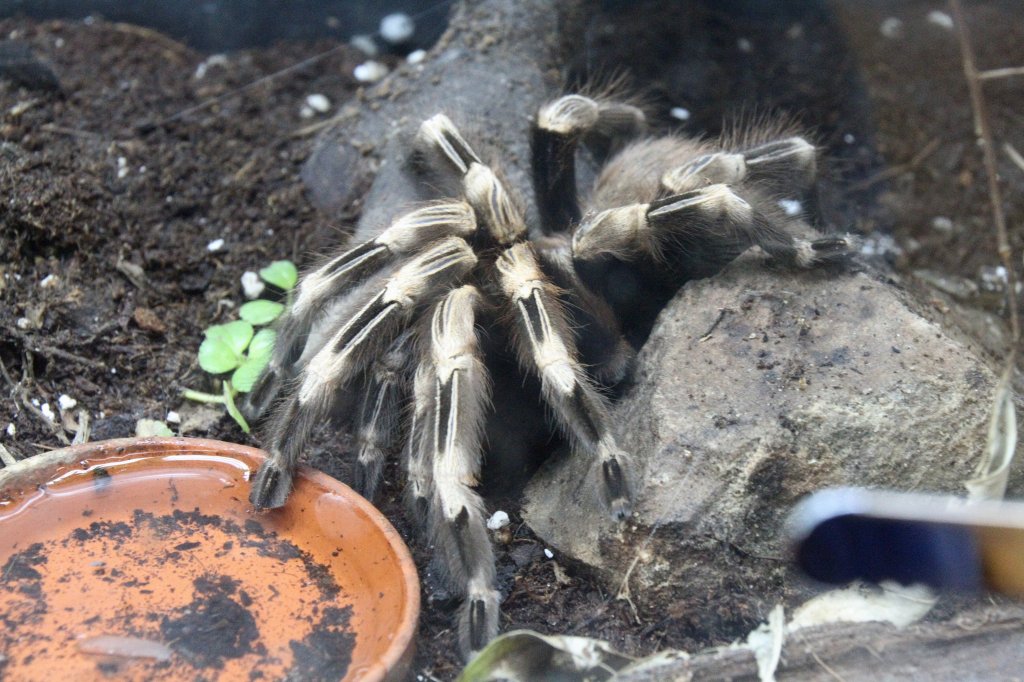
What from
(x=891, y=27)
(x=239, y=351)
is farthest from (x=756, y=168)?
(x=891, y=27)

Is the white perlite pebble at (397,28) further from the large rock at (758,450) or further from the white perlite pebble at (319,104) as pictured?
the large rock at (758,450)

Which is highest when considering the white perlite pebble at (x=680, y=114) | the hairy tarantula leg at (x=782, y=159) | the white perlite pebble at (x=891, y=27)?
the hairy tarantula leg at (x=782, y=159)

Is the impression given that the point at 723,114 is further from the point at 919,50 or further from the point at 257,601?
the point at 257,601

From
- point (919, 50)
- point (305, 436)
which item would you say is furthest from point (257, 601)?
point (919, 50)

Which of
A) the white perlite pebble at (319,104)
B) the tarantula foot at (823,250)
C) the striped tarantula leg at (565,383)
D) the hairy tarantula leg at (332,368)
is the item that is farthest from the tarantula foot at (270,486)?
the white perlite pebble at (319,104)

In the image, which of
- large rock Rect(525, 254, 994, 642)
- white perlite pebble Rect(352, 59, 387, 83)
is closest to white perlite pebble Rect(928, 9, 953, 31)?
white perlite pebble Rect(352, 59, 387, 83)
